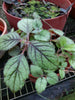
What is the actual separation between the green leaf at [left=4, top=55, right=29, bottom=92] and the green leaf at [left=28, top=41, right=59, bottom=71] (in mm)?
44

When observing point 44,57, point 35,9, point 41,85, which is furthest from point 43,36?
point 35,9

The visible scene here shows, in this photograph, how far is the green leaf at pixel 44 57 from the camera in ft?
1.55

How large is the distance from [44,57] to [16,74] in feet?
0.40

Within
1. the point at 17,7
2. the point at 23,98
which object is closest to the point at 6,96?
the point at 23,98

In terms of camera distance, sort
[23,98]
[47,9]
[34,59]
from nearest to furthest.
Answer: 1. [34,59]
2. [23,98]
3. [47,9]

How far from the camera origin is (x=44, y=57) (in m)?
0.48

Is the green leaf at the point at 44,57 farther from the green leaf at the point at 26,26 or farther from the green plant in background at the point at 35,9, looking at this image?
the green plant in background at the point at 35,9

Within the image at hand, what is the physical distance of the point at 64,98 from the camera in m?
0.78

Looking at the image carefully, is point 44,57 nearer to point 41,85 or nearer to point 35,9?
point 41,85

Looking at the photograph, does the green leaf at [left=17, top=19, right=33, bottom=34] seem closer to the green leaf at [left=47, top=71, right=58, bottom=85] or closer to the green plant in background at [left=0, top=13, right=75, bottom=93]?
the green plant in background at [left=0, top=13, right=75, bottom=93]

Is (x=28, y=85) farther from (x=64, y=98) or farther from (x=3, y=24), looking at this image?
(x=3, y=24)

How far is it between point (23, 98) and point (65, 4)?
64 centimetres

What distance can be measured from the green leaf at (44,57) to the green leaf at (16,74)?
44 mm

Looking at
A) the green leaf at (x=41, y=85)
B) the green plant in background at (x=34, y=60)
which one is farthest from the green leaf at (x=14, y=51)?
the green leaf at (x=41, y=85)
